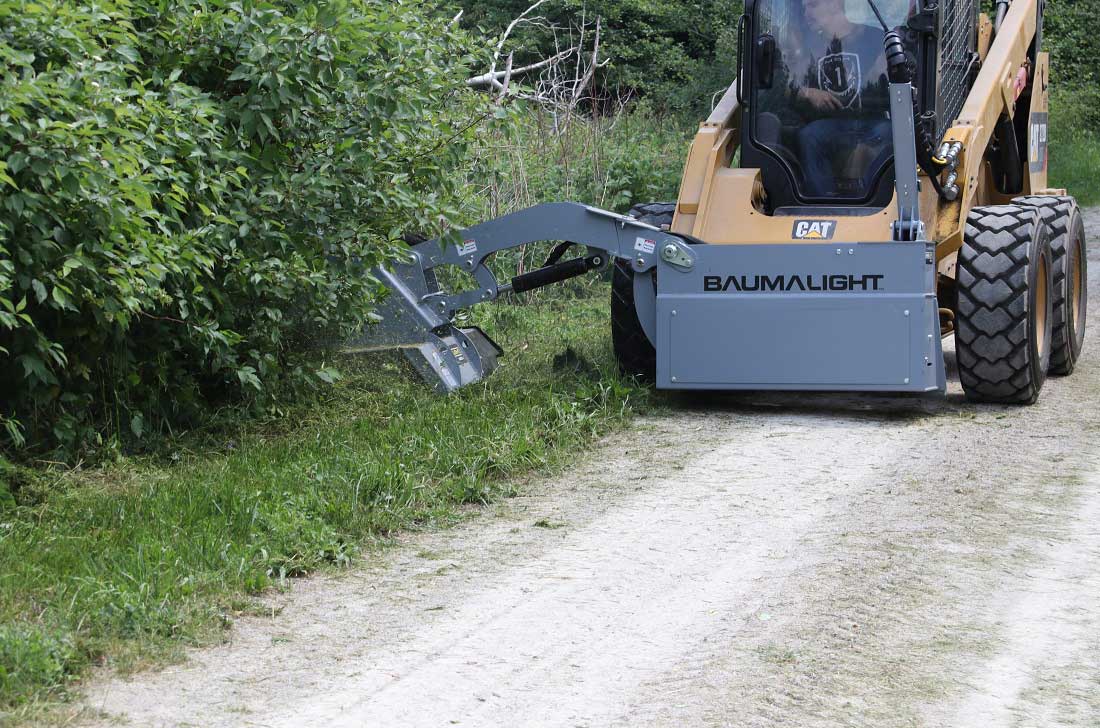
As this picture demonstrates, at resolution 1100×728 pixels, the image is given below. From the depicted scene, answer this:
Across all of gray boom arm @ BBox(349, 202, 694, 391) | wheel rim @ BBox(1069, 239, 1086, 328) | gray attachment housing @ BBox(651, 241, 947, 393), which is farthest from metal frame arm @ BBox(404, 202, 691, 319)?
wheel rim @ BBox(1069, 239, 1086, 328)

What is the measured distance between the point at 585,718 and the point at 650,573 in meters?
1.32

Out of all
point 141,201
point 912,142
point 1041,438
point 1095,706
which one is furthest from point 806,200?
point 1095,706

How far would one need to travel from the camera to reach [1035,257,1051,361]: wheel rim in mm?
7969

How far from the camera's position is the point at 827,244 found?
23.9 feet

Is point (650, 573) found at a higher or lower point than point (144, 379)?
lower

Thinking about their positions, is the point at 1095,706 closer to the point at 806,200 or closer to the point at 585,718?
the point at 585,718

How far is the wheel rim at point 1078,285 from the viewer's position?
9219 mm

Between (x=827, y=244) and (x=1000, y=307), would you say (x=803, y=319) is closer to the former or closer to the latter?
(x=827, y=244)

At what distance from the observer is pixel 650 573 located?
194 inches

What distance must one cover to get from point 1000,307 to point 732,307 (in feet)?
4.87

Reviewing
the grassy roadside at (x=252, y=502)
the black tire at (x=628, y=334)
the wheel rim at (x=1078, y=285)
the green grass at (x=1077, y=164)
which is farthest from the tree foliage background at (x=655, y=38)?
Result: the black tire at (x=628, y=334)

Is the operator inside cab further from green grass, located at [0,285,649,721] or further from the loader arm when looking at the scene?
green grass, located at [0,285,649,721]

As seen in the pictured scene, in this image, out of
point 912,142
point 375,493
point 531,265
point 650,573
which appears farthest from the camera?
point 531,265

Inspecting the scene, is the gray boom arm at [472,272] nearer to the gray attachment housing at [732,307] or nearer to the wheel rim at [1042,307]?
the gray attachment housing at [732,307]
